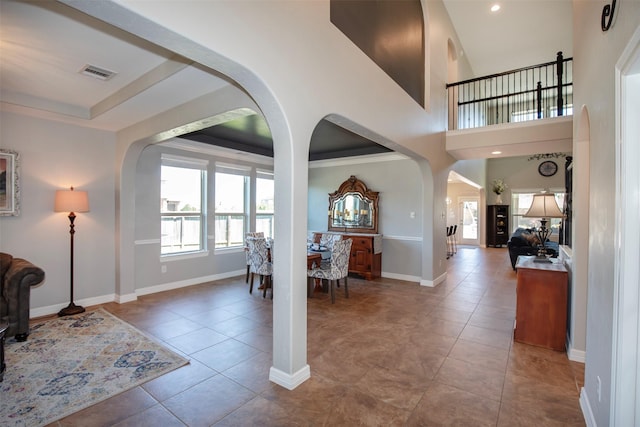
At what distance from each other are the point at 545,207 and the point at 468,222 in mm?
9614

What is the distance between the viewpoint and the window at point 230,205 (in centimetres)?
610

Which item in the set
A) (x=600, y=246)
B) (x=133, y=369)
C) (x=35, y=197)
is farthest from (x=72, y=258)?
(x=600, y=246)

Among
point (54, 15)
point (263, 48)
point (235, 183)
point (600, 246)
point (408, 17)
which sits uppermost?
Answer: point (408, 17)

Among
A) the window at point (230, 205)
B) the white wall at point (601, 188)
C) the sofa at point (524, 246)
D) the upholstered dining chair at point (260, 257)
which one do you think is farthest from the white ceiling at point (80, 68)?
the sofa at point (524, 246)

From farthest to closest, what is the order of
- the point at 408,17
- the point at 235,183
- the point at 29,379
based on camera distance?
the point at 235,183 → the point at 408,17 → the point at 29,379

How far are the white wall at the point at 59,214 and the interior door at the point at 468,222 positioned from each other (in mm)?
11993

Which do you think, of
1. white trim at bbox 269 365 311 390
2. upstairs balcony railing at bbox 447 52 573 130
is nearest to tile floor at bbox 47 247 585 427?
white trim at bbox 269 365 311 390

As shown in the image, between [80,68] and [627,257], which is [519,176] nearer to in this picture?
[627,257]

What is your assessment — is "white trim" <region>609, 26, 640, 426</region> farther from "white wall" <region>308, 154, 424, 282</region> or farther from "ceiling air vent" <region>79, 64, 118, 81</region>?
"white wall" <region>308, 154, 424, 282</region>

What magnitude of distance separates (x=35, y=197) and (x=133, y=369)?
289 cm

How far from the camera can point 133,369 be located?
262 centimetres

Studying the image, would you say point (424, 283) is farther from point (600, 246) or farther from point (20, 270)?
point (20, 270)

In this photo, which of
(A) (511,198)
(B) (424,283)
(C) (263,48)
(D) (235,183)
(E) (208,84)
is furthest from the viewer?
(A) (511,198)

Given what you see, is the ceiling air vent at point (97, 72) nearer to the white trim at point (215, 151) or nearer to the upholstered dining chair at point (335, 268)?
the white trim at point (215, 151)
